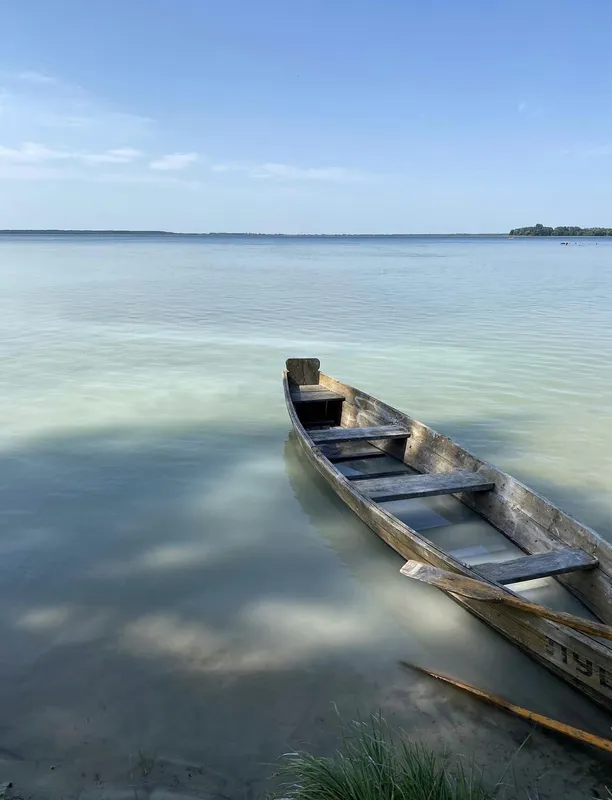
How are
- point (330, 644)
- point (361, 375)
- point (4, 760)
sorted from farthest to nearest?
point (361, 375) < point (330, 644) < point (4, 760)

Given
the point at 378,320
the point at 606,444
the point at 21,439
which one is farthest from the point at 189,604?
the point at 378,320

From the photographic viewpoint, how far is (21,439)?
9.99 metres

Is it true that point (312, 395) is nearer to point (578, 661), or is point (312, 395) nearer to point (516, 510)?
point (516, 510)

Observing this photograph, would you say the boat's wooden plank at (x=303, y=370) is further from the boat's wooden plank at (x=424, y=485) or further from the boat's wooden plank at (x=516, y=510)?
the boat's wooden plank at (x=424, y=485)

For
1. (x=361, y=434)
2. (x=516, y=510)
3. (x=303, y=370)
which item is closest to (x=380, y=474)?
(x=361, y=434)

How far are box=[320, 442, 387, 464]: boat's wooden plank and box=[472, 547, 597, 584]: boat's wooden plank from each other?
4.18 metres

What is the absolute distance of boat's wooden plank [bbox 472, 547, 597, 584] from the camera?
510 cm

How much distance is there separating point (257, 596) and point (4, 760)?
2.47m

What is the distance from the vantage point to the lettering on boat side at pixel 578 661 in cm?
407

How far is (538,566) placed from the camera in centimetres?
518

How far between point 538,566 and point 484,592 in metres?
0.96

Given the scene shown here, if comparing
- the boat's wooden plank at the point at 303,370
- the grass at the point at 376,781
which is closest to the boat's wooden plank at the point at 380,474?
the boat's wooden plank at the point at 303,370

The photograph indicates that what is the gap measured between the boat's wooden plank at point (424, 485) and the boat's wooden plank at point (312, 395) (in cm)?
355

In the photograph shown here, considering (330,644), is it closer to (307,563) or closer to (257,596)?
(257,596)
